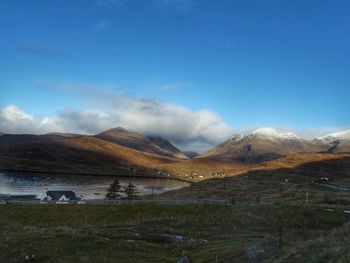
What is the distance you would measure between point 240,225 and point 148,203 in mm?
25903

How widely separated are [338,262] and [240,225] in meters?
37.6

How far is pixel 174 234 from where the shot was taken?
45.9 meters

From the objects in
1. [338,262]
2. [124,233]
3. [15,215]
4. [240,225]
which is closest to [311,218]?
[240,225]

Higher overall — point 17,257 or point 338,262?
point 338,262

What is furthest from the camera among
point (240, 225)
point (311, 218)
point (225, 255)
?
point (311, 218)

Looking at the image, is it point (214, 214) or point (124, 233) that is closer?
point (124, 233)

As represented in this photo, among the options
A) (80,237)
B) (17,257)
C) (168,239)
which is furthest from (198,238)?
(17,257)

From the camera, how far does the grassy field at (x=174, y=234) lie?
28.8 m

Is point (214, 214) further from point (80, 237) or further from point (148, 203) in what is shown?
point (80, 237)

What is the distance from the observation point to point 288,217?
59969 millimetres

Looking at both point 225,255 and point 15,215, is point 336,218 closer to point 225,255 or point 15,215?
point 225,255

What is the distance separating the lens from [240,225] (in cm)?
5481

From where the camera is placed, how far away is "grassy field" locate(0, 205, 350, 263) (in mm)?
28844

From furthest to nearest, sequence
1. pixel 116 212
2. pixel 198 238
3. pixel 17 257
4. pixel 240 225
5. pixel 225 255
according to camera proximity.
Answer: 1. pixel 116 212
2. pixel 240 225
3. pixel 198 238
4. pixel 17 257
5. pixel 225 255
